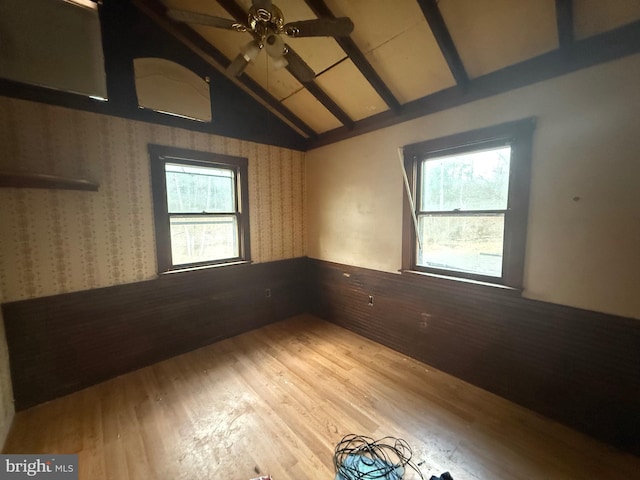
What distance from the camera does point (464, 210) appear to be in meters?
2.35

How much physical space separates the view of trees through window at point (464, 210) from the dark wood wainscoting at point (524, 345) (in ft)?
0.78

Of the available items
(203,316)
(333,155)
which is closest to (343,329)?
(203,316)

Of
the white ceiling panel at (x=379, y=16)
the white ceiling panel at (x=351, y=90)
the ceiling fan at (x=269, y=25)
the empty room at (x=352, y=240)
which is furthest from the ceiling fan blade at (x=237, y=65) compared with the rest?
the white ceiling panel at (x=351, y=90)

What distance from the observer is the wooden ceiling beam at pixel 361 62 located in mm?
1973

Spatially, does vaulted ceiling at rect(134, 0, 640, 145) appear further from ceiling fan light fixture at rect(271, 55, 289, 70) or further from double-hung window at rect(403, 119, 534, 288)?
double-hung window at rect(403, 119, 534, 288)

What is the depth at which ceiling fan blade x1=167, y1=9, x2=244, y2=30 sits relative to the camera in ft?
4.88

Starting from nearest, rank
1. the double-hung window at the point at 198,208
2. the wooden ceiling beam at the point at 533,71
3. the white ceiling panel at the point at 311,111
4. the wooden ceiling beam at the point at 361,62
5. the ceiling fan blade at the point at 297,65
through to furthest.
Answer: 1. the wooden ceiling beam at the point at 533,71
2. the ceiling fan blade at the point at 297,65
3. the wooden ceiling beam at the point at 361,62
4. the double-hung window at the point at 198,208
5. the white ceiling panel at the point at 311,111

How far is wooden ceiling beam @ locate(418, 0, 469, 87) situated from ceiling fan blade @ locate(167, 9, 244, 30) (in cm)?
127

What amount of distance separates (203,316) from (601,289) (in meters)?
3.60

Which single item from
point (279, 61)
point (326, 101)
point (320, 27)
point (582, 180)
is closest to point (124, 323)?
point (279, 61)

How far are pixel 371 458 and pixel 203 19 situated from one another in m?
2.93

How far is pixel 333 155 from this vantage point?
3465mm

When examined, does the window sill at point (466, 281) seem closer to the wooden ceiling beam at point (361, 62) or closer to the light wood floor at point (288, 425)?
the light wood floor at point (288, 425)

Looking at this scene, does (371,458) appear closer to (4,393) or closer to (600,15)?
(4,393)
